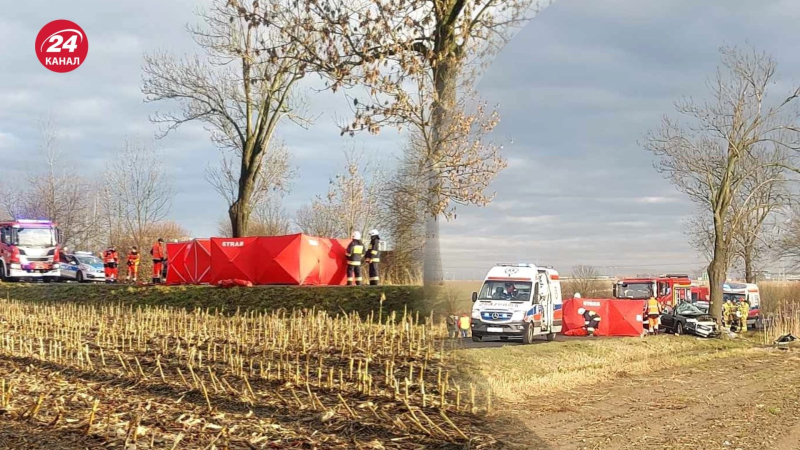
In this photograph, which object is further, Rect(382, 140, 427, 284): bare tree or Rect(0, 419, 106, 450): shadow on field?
Rect(0, 419, 106, 450): shadow on field

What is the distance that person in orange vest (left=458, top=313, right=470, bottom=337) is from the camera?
1.94 meters

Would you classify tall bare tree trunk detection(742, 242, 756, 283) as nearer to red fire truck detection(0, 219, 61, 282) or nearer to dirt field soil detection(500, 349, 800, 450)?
dirt field soil detection(500, 349, 800, 450)

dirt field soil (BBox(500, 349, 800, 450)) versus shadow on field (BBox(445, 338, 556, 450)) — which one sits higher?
shadow on field (BBox(445, 338, 556, 450))

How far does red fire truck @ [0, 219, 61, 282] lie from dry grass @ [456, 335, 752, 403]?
26514 millimetres

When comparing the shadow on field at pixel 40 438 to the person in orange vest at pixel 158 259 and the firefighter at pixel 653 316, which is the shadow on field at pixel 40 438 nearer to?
the firefighter at pixel 653 316

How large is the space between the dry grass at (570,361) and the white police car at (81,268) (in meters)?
29.7

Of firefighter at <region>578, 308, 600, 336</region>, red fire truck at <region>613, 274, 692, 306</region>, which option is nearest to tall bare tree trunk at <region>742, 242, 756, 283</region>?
firefighter at <region>578, 308, 600, 336</region>

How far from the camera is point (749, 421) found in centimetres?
290

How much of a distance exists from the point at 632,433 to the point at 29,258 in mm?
34360

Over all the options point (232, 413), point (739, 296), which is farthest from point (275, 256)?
point (739, 296)

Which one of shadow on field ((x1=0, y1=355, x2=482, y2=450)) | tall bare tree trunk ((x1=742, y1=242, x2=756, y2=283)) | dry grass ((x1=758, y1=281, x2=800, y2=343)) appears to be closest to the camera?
tall bare tree trunk ((x1=742, y1=242, x2=756, y2=283))

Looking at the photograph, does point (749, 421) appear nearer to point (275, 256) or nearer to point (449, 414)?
point (449, 414)

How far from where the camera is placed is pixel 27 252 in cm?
3291

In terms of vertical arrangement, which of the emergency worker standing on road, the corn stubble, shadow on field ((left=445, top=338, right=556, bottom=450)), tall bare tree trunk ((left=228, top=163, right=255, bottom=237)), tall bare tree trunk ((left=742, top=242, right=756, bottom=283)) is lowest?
A: the corn stubble
